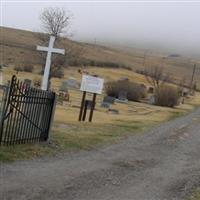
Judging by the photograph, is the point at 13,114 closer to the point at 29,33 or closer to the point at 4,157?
the point at 4,157

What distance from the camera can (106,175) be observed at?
36.7 feet

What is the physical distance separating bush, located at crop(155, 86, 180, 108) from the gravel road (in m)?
38.6

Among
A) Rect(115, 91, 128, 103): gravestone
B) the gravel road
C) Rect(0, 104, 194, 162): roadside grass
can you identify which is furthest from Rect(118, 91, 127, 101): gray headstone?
the gravel road

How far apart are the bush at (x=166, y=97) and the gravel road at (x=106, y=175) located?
38.6 meters

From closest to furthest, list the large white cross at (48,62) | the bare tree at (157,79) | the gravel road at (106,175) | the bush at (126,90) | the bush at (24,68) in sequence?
1. the gravel road at (106,175)
2. the large white cross at (48,62)
3. the bush at (126,90)
4. the bare tree at (157,79)
5. the bush at (24,68)

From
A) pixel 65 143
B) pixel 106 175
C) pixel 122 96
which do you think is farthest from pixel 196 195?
pixel 122 96

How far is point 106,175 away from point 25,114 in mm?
3265

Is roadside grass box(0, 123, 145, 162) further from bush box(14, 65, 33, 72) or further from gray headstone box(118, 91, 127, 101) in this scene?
bush box(14, 65, 33, 72)

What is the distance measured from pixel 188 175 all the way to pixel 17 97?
410cm

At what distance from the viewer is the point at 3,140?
1306 cm

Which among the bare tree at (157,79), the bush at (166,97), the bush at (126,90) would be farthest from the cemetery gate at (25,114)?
the bare tree at (157,79)

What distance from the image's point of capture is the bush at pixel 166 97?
54812 mm

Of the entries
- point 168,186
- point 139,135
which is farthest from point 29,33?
point 168,186

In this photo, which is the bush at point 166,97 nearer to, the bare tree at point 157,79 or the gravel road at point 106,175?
the bare tree at point 157,79
